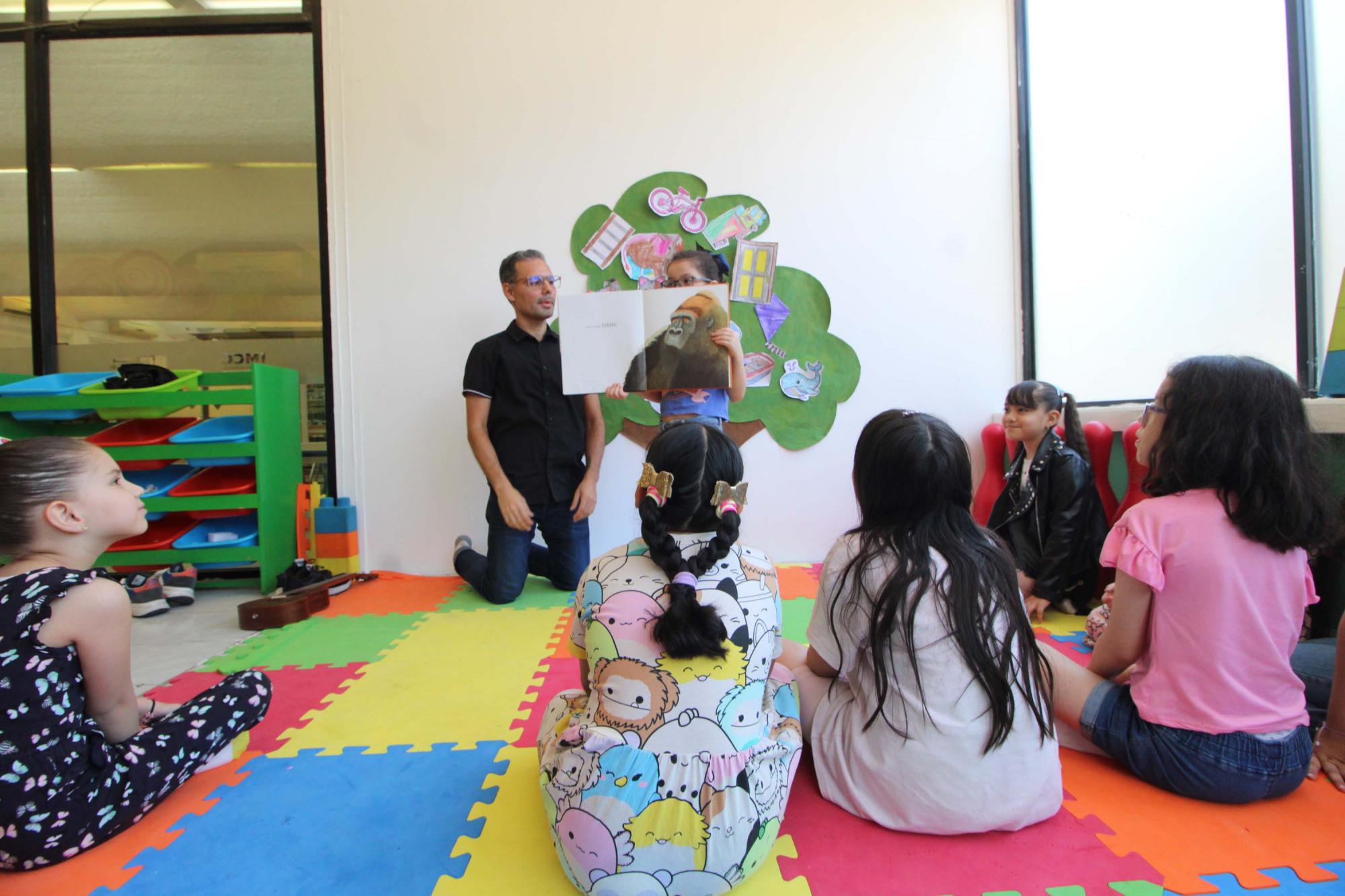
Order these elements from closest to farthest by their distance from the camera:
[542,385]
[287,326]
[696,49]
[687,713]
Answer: [687,713] → [542,385] → [696,49] → [287,326]

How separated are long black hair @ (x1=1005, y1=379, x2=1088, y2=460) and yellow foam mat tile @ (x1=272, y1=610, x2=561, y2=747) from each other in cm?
189

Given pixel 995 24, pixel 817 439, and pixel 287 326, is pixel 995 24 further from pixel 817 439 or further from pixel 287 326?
pixel 287 326

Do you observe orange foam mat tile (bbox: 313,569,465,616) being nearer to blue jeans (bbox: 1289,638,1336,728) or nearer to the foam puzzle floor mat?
the foam puzzle floor mat

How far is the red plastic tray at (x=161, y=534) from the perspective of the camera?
293 centimetres

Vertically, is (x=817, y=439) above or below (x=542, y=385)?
below

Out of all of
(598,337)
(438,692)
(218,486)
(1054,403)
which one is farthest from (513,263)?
(1054,403)

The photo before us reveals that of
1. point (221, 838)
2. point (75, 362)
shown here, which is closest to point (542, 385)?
point (221, 838)

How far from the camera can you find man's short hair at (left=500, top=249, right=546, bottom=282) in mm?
2844

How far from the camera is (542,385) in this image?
9.73ft

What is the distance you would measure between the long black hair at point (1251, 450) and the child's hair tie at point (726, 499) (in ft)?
2.82

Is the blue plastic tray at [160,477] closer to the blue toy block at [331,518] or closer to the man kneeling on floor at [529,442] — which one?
the blue toy block at [331,518]

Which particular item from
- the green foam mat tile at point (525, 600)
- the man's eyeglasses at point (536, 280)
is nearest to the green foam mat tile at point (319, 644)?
the green foam mat tile at point (525, 600)

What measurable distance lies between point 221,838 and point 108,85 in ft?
12.8

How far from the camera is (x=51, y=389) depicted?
119 inches
